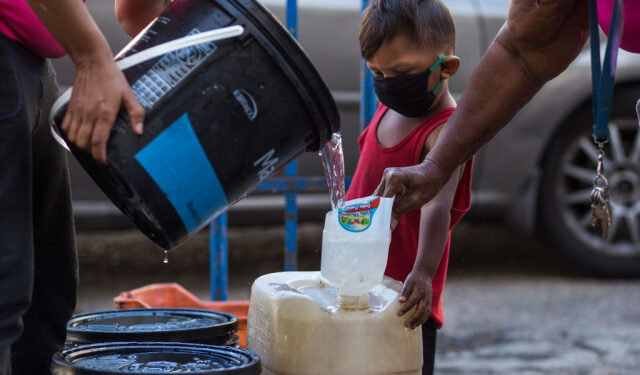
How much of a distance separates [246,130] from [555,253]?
4.03m

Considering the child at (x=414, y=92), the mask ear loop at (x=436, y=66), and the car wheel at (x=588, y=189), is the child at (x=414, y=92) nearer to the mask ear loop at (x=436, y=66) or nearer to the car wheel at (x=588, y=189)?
the mask ear loop at (x=436, y=66)

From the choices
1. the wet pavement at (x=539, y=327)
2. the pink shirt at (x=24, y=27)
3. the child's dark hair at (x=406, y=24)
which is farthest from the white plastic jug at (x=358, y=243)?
the wet pavement at (x=539, y=327)

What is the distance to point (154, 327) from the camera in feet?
7.64

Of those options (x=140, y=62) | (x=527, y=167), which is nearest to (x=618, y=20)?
(x=140, y=62)

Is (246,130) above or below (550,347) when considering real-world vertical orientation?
above

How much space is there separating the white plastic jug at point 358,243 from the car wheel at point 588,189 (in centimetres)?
347

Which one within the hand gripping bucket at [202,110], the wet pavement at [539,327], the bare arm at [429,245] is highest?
the hand gripping bucket at [202,110]

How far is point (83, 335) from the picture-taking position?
7.33 feet

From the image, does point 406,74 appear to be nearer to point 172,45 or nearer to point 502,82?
point 502,82

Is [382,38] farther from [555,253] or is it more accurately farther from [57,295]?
[555,253]

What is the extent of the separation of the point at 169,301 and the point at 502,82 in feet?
4.56

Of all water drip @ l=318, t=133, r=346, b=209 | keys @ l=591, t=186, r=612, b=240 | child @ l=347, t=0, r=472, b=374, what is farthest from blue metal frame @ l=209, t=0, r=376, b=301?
keys @ l=591, t=186, r=612, b=240

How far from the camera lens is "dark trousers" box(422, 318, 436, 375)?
2537mm

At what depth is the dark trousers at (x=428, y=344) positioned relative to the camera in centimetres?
254
